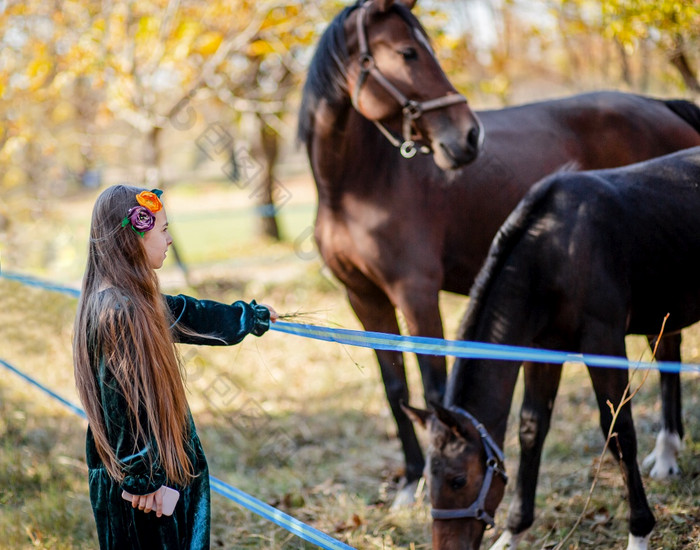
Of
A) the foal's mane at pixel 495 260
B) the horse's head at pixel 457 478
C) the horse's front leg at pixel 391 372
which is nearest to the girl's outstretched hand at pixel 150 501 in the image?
the horse's head at pixel 457 478

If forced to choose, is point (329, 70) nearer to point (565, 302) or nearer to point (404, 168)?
point (404, 168)

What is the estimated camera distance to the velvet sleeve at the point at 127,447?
1926 mm

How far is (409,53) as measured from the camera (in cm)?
337

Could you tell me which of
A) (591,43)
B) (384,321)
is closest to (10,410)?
(384,321)

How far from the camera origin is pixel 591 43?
29.5ft

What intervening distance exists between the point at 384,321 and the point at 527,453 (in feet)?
3.75

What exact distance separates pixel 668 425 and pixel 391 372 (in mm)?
1482

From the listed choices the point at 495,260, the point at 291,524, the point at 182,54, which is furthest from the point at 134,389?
the point at 182,54

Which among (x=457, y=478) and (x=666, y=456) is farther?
(x=666, y=456)

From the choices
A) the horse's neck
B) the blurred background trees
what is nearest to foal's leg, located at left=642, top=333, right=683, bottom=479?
the horse's neck

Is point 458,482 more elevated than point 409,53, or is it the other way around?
point 409,53

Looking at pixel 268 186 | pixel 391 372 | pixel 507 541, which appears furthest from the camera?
pixel 268 186

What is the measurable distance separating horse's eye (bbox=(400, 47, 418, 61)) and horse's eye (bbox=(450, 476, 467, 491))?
2.02m

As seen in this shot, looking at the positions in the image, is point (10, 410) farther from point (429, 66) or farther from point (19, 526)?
point (429, 66)
